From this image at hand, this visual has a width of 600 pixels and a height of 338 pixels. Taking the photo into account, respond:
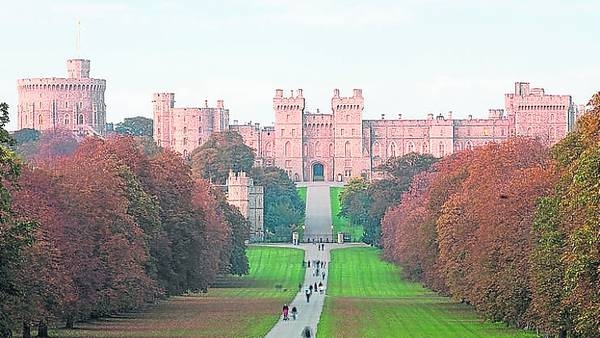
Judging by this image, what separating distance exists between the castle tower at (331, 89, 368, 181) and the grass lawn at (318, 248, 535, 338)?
7690 centimetres

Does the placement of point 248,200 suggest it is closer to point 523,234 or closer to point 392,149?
point 392,149

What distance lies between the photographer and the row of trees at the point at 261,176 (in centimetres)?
11319

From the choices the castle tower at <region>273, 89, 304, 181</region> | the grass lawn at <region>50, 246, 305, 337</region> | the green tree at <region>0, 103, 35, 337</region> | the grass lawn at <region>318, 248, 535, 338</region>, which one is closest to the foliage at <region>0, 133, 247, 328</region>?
the green tree at <region>0, 103, 35, 337</region>

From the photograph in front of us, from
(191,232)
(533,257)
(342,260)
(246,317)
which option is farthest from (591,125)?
(342,260)

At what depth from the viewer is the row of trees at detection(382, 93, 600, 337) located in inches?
985

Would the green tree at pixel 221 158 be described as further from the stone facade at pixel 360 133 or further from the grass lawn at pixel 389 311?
the grass lawn at pixel 389 311

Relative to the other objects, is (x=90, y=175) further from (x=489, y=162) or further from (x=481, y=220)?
(x=489, y=162)

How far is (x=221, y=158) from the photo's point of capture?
391 feet

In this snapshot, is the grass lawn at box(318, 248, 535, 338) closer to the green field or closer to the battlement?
the green field

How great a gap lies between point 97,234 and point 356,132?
12146cm

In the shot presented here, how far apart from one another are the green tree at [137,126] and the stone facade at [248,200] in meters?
62.7

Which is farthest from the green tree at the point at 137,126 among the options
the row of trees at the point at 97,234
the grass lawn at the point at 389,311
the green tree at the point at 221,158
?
the row of trees at the point at 97,234

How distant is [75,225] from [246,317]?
9.08 m

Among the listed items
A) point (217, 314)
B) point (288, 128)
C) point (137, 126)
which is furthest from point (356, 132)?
point (217, 314)
